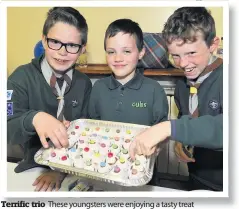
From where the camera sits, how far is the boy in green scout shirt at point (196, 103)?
31.1 inches

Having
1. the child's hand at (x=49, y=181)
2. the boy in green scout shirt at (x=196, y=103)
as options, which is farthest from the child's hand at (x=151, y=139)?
the child's hand at (x=49, y=181)

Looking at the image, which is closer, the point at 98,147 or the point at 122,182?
the point at 122,182

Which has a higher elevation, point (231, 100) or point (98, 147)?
point (231, 100)

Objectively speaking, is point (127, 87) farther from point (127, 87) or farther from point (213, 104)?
point (213, 104)

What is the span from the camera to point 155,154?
2.67 feet

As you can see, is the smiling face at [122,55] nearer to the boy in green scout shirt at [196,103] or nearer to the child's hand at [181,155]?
the boy in green scout shirt at [196,103]

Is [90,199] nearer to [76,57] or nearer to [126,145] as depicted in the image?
[126,145]

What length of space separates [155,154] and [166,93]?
0.59 ft

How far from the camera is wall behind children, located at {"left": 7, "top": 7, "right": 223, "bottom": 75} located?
854mm

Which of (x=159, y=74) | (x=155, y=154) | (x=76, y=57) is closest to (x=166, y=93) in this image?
(x=159, y=74)

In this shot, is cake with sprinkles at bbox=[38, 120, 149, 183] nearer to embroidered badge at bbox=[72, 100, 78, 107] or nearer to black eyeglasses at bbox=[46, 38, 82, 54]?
embroidered badge at bbox=[72, 100, 78, 107]

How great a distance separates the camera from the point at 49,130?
0.82 metres

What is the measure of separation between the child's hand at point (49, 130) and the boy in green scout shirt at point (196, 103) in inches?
7.6

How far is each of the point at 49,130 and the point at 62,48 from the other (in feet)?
0.77
